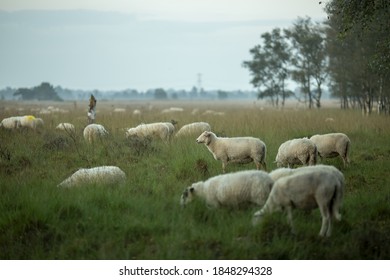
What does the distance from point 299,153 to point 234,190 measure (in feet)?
13.2

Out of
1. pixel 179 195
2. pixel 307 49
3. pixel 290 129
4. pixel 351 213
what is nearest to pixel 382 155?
pixel 290 129

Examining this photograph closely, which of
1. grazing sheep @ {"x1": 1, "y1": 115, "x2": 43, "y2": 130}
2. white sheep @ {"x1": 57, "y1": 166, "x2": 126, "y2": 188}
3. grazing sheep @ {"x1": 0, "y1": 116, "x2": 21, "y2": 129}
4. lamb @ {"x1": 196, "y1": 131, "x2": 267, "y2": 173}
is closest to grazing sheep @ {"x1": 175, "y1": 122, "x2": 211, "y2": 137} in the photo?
lamb @ {"x1": 196, "y1": 131, "x2": 267, "y2": 173}

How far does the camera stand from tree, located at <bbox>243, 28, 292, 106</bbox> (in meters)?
50.8

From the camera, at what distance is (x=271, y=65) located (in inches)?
2080

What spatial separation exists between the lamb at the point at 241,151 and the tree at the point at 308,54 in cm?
3178

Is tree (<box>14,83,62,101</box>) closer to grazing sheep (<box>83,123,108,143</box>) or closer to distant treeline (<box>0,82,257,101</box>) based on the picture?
distant treeline (<box>0,82,257,101</box>)

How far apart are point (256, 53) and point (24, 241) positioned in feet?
165

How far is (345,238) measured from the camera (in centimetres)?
A: 639

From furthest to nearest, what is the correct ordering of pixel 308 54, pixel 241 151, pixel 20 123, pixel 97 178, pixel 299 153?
pixel 308 54 < pixel 20 123 < pixel 241 151 < pixel 299 153 < pixel 97 178

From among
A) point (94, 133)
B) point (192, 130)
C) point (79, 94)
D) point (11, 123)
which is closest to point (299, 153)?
point (192, 130)

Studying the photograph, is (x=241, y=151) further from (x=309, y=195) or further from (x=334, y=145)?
(x=309, y=195)

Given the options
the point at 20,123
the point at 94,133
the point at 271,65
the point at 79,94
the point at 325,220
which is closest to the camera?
the point at 325,220

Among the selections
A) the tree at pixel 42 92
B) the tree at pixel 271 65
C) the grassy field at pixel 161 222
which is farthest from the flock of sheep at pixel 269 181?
the tree at pixel 42 92

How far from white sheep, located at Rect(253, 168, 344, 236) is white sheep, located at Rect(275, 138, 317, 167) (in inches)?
162
